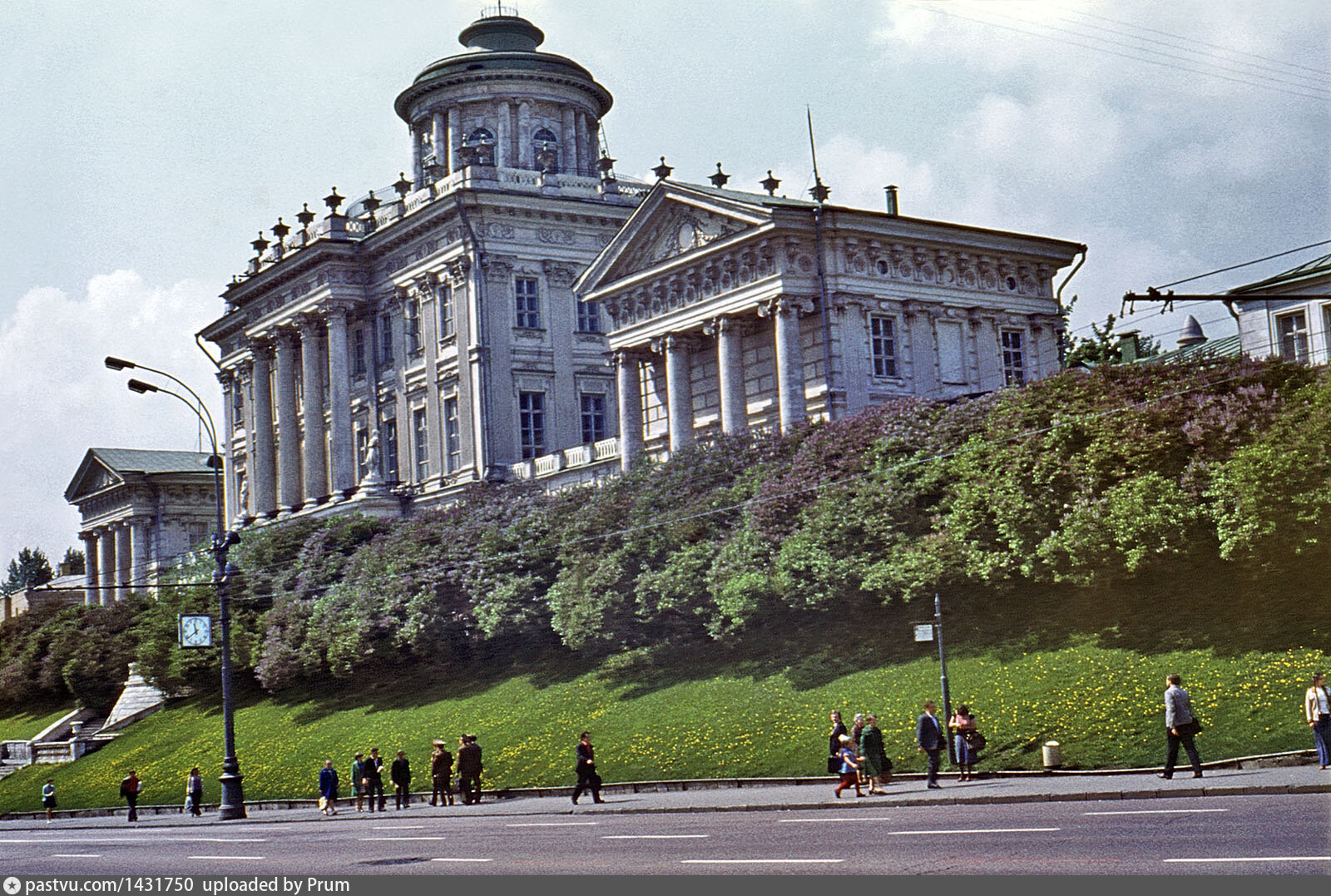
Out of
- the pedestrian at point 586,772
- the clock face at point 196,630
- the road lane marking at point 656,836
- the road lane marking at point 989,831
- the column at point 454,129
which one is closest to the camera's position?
the road lane marking at point 989,831

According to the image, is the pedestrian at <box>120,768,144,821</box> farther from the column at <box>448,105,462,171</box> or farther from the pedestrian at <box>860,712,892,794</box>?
the column at <box>448,105,462,171</box>

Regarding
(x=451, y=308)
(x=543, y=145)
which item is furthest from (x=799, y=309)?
(x=543, y=145)

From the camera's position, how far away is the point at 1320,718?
2594 centimetres

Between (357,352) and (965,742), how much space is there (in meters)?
54.2

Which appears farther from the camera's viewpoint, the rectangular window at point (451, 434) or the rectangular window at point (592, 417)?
the rectangular window at point (592, 417)

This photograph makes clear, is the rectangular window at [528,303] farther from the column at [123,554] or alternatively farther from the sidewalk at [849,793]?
the column at [123,554]

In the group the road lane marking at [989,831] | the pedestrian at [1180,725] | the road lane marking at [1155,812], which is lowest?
the road lane marking at [1155,812]

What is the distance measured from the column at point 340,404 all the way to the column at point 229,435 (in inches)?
629

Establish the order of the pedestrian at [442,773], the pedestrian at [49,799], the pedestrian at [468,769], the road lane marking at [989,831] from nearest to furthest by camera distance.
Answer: the road lane marking at [989,831], the pedestrian at [468,769], the pedestrian at [442,773], the pedestrian at [49,799]

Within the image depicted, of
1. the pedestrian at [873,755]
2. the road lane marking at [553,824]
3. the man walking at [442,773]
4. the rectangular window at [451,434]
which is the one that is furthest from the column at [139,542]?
the pedestrian at [873,755]

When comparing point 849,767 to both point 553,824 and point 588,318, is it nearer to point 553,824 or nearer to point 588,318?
point 553,824

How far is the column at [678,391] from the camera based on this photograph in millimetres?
59312

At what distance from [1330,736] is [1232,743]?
325 centimetres

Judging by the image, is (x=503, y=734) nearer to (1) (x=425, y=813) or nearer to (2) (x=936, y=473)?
(1) (x=425, y=813)
